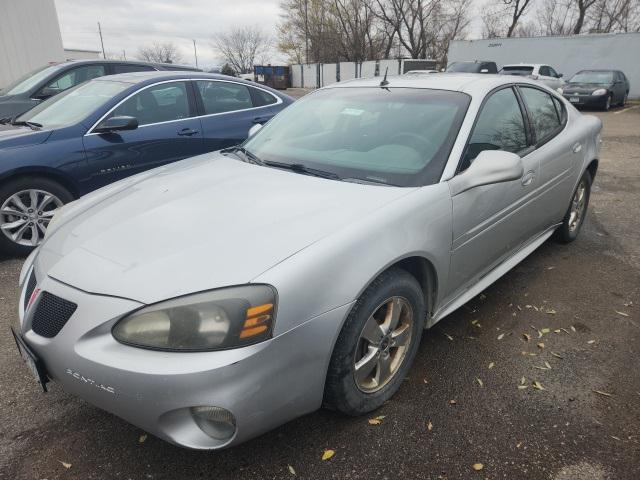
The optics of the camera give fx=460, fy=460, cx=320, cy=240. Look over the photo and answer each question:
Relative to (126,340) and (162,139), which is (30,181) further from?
(126,340)

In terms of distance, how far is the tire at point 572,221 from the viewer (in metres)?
4.11

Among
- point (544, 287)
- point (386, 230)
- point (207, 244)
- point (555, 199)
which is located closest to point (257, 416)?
point (207, 244)

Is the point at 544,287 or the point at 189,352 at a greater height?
the point at 189,352

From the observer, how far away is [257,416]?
1.67 m

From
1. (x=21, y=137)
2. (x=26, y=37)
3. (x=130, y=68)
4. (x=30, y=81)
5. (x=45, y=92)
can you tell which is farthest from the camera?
(x=26, y=37)

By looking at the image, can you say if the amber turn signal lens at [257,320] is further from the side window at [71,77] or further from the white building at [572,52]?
the white building at [572,52]

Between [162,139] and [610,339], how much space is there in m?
4.23

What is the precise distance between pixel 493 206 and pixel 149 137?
11.3 feet

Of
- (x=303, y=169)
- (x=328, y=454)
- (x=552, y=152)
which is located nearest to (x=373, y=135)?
(x=303, y=169)

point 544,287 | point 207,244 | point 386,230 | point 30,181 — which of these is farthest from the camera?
point 30,181

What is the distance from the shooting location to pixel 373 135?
8.98ft

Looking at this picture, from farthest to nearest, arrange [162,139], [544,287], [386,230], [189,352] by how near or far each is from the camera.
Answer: [162,139] → [544,287] → [386,230] → [189,352]

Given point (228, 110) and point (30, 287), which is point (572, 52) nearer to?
point (228, 110)

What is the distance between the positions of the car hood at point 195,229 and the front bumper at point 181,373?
14 cm
